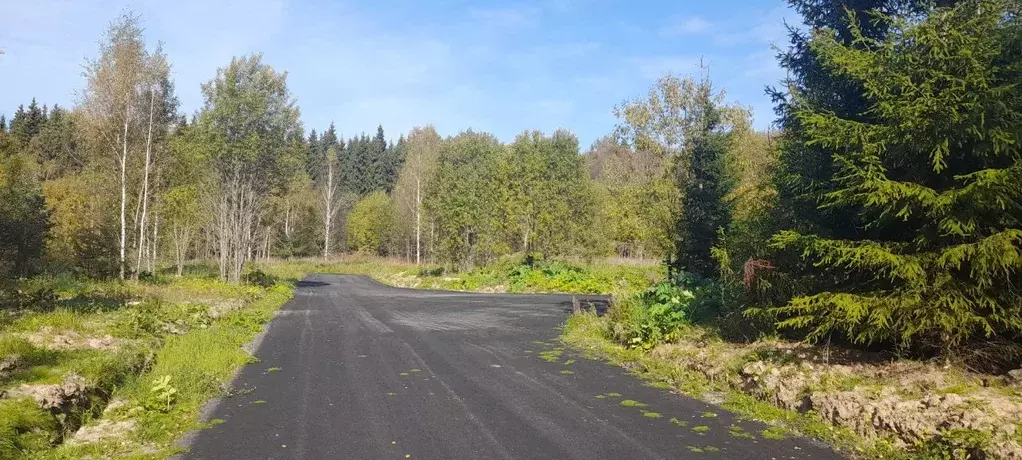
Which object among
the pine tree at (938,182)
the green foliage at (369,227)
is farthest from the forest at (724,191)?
the green foliage at (369,227)

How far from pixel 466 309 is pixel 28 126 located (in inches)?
2901

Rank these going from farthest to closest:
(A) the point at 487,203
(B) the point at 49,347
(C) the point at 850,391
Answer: (A) the point at 487,203
(B) the point at 49,347
(C) the point at 850,391

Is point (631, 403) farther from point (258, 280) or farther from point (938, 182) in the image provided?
point (258, 280)

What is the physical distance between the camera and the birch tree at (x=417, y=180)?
197 feet

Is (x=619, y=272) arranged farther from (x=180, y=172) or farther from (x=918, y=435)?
(x=918, y=435)

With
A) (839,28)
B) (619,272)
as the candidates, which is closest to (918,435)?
(839,28)

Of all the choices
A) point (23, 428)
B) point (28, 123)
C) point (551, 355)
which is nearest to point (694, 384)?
point (551, 355)

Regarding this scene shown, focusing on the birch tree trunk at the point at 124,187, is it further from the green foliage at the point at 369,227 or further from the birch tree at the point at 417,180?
the green foliage at the point at 369,227

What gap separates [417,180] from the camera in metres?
61.6

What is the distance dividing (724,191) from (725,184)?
0.23 m

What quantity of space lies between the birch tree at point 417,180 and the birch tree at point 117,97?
30.8 m

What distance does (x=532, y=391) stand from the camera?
8734 mm

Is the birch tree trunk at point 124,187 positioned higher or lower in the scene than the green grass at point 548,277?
higher

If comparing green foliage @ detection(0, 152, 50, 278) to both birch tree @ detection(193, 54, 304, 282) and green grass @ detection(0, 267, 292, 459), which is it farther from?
green grass @ detection(0, 267, 292, 459)
